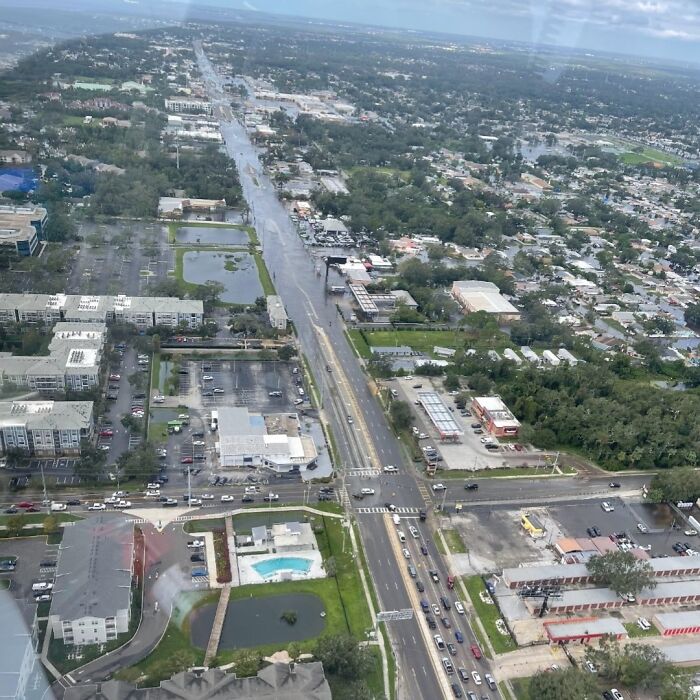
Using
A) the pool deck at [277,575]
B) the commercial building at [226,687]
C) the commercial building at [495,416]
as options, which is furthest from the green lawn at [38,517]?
the commercial building at [495,416]

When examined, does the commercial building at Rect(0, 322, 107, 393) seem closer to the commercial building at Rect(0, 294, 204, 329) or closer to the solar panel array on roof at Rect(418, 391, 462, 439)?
the commercial building at Rect(0, 294, 204, 329)

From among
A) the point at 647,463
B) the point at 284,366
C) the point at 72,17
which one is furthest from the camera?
the point at 72,17

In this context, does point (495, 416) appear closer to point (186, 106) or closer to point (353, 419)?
point (353, 419)

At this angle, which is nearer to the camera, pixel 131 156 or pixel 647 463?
pixel 647 463

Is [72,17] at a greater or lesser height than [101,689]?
greater

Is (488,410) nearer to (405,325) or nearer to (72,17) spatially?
(405,325)

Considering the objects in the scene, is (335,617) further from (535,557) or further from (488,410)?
(488,410)

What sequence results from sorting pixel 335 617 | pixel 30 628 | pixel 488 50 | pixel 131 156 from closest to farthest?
1. pixel 30 628
2. pixel 335 617
3. pixel 131 156
4. pixel 488 50

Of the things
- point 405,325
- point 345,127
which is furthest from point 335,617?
point 345,127
